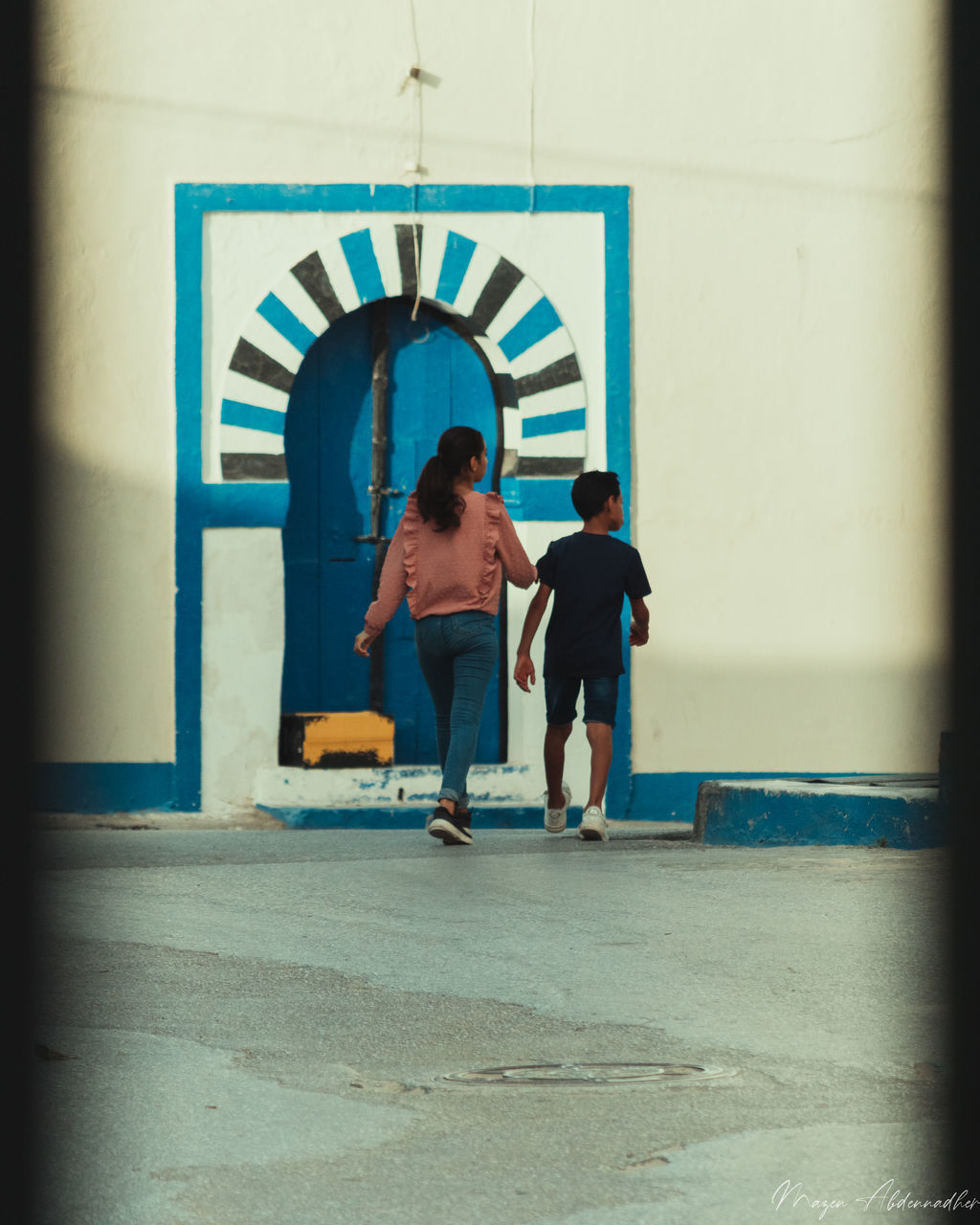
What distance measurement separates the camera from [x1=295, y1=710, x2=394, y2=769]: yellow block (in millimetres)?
8383

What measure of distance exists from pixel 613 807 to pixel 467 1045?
5.29m

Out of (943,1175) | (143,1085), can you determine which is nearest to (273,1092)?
(143,1085)

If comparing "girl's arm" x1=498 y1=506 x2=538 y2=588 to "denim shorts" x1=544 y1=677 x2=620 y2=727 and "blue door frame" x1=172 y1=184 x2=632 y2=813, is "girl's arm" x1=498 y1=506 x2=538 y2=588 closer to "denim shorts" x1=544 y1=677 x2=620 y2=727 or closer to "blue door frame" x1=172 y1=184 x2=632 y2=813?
"denim shorts" x1=544 y1=677 x2=620 y2=727

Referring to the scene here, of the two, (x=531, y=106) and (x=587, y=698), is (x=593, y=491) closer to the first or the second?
(x=587, y=698)

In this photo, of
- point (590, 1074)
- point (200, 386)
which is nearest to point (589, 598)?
point (200, 386)

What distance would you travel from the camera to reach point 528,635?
7094 mm

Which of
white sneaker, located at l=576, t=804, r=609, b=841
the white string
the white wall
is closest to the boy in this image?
white sneaker, located at l=576, t=804, r=609, b=841

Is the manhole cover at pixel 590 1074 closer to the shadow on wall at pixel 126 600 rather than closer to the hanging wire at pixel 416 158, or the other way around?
the shadow on wall at pixel 126 600

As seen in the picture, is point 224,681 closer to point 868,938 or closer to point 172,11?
point 172,11

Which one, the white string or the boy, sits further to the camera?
the white string

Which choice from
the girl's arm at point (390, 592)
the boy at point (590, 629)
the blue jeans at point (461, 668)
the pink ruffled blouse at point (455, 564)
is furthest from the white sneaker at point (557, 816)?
the girl's arm at point (390, 592)

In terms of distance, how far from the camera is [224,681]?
850cm

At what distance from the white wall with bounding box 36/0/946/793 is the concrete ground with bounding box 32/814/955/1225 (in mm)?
2859

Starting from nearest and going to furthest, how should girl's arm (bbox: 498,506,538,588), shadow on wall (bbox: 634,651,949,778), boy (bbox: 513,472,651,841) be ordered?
girl's arm (bbox: 498,506,538,588)
boy (bbox: 513,472,651,841)
shadow on wall (bbox: 634,651,949,778)
